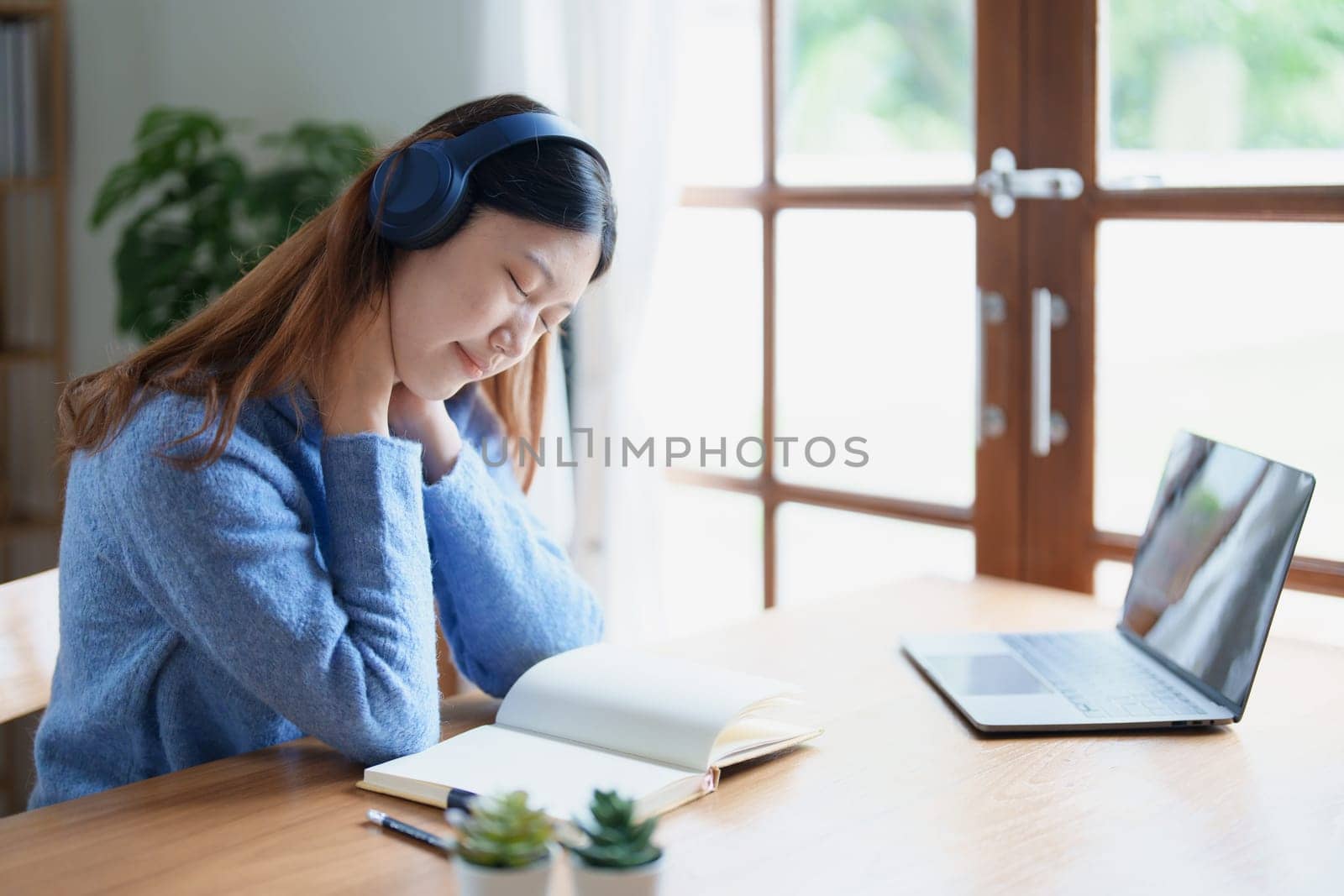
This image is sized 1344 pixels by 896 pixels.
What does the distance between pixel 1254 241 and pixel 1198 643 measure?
553 mm

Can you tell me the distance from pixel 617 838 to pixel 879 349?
1.39 m

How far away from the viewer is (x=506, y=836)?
0.77 meters

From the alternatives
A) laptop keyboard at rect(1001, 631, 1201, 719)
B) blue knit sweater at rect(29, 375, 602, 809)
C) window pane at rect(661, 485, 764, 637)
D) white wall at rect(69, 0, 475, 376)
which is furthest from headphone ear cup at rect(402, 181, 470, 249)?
white wall at rect(69, 0, 475, 376)

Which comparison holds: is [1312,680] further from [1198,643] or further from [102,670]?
[102,670]

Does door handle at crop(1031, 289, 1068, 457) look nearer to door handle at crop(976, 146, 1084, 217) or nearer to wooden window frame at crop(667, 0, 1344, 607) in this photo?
wooden window frame at crop(667, 0, 1344, 607)

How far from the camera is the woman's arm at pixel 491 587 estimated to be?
1367 millimetres

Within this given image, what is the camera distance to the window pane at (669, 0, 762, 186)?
2133 millimetres

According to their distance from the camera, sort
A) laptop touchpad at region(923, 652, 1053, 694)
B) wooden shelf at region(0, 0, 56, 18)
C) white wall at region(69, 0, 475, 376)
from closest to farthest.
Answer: laptop touchpad at region(923, 652, 1053, 694) < white wall at region(69, 0, 475, 376) < wooden shelf at region(0, 0, 56, 18)

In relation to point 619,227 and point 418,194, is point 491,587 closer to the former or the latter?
point 418,194

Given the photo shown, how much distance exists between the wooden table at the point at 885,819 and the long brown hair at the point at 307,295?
32 centimetres

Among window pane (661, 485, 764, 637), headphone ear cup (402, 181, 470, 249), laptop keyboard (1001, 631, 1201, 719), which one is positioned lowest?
window pane (661, 485, 764, 637)

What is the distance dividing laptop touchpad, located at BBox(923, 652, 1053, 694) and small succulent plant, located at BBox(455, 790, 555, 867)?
2.07 ft

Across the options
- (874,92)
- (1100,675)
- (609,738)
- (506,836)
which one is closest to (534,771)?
(609,738)
